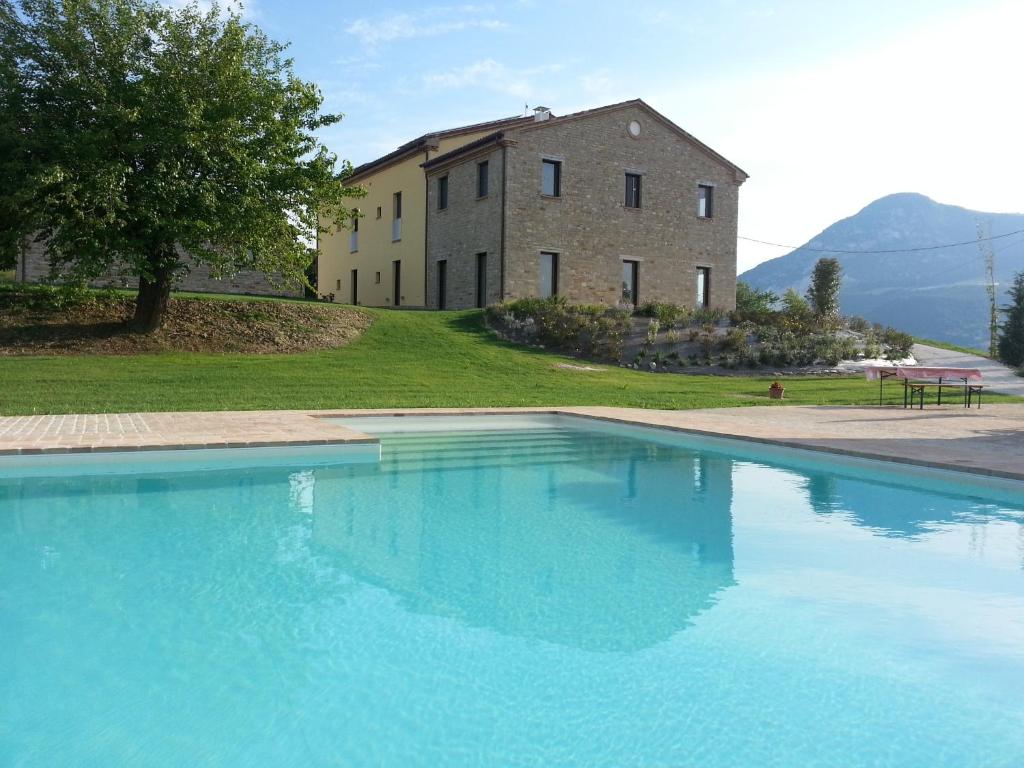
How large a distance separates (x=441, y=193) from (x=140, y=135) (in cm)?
1462

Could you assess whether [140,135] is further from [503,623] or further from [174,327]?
[503,623]

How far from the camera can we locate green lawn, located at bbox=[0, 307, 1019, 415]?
520 inches

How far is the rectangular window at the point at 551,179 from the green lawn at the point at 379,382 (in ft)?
23.4

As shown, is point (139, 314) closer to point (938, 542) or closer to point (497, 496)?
point (497, 496)

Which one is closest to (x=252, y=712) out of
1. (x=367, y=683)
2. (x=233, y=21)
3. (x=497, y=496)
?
(x=367, y=683)

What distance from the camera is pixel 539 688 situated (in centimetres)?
351

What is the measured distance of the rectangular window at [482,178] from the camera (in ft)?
88.4

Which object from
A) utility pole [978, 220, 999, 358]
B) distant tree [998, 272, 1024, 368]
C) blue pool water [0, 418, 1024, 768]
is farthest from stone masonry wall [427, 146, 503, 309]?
utility pole [978, 220, 999, 358]

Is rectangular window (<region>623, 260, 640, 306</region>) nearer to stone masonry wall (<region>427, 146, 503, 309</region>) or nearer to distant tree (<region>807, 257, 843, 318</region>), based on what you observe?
stone masonry wall (<region>427, 146, 503, 309</region>)

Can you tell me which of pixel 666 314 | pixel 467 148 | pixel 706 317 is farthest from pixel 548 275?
pixel 706 317

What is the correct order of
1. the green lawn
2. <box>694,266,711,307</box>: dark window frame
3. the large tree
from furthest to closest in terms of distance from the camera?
<box>694,266,711,307</box>: dark window frame
the large tree
the green lawn

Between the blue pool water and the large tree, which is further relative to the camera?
the large tree

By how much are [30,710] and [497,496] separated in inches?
188

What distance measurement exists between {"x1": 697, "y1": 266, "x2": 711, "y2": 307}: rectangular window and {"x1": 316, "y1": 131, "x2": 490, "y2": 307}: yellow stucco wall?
34.9 ft
